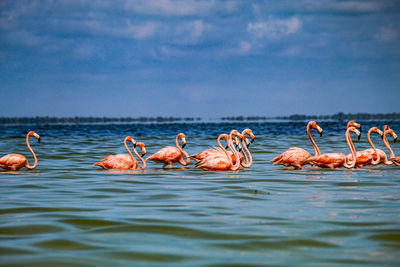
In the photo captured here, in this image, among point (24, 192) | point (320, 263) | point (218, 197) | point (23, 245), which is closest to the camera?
point (320, 263)

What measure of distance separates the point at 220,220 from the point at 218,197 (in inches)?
95.4

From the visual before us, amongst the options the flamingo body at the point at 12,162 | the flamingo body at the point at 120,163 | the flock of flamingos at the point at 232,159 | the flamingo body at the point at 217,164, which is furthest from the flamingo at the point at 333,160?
the flamingo body at the point at 12,162

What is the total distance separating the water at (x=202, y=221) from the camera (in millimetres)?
5957

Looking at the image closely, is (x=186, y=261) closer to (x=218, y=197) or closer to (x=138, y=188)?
(x=218, y=197)

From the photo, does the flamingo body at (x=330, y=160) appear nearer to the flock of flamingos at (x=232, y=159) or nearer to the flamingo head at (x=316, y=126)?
the flock of flamingos at (x=232, y=159)

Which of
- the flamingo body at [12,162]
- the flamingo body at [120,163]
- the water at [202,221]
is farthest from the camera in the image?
the flamingo body at [120,163]

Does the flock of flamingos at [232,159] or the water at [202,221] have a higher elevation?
the flock of flamingos at [232,159]

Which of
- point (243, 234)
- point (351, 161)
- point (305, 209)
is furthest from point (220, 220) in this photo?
point (351, 161)

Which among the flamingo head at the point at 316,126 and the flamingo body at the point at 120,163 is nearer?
the flamingo head at the point at 316,126

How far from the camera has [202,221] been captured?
308 inches

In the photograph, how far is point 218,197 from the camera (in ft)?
33.8

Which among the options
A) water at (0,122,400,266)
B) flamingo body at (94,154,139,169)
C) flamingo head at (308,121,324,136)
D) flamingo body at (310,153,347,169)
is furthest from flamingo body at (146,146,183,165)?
flamingo head at (308,121,324,136)

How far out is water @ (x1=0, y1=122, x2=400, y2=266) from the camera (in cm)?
596

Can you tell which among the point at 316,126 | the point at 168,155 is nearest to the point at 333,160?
the point at 316,126
